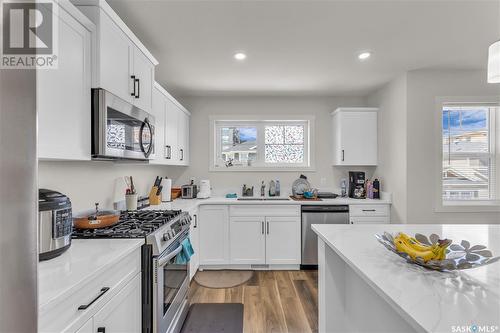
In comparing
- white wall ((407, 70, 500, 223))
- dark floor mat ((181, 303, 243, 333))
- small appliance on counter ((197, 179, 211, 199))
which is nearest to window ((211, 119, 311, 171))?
small appliance on counter ((197, 179, 211, 199))

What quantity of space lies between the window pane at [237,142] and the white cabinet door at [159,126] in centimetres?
136

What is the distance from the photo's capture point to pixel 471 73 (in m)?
2.99

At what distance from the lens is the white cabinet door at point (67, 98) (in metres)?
1.12

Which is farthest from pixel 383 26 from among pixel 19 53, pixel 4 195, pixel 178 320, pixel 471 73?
pixel 178 320

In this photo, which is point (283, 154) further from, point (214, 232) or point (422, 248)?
point (422, 248)

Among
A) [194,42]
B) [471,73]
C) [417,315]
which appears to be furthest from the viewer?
[471,73]

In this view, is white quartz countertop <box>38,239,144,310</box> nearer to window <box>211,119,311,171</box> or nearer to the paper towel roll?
the paper towel roll

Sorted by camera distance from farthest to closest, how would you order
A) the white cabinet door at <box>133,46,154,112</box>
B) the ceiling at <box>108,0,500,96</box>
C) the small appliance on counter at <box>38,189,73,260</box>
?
the white cabinet door at <box>133,46,154,112</box>, the ceiling at <box>108,0,500,96</box>, the small appliance on counter at <box>38,189,73,260</box>

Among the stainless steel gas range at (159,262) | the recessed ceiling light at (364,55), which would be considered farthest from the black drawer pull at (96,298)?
the recessed ceiling light at (364,55)

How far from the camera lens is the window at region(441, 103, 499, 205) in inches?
120

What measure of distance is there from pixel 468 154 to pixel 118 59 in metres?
3.85

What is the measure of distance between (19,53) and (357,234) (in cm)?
159

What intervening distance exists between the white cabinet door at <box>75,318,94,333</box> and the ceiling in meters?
1.89

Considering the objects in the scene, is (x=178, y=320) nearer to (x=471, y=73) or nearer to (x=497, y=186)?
(x=497, y=186)
